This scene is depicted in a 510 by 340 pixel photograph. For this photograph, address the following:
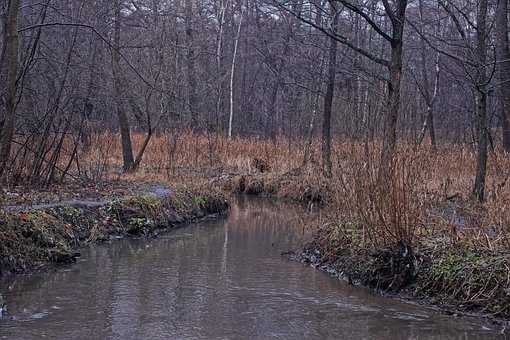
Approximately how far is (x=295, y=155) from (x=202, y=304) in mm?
13522

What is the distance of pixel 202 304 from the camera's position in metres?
7.44

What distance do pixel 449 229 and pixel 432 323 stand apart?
5.66 feet

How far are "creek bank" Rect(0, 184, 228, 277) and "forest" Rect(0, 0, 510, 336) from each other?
0.11 ft

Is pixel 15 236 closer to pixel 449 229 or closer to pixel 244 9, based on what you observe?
pixel 449 229

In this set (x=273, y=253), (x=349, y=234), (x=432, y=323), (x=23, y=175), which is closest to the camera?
→ (x=432, y=323)

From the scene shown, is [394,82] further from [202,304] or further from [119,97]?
[119,97]

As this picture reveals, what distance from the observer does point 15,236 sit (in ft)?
28.5

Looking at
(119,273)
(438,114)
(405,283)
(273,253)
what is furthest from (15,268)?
(438,114)

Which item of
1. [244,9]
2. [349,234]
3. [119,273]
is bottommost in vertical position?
[119,273]

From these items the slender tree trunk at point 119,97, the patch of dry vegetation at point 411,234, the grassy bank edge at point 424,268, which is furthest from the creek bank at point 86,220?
the patch of dry vegetation at point 411,234

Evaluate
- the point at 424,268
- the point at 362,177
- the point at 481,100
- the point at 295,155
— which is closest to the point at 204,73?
the point at 295,155

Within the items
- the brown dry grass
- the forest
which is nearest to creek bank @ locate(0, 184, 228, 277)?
the forest

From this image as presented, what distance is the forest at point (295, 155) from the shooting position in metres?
7.95

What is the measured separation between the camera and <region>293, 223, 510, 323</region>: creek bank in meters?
6.93
